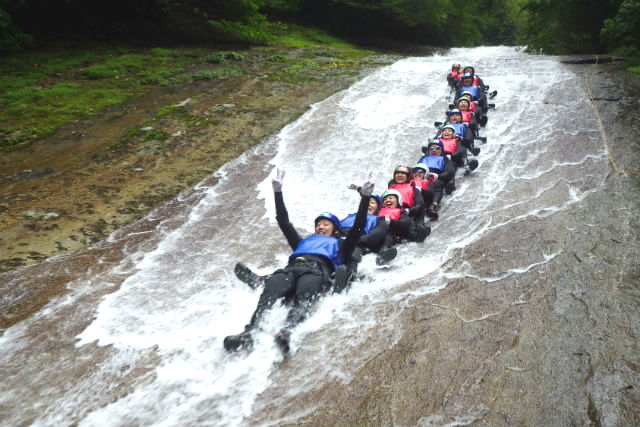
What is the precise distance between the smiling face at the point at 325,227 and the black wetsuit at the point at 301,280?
11.7 inches

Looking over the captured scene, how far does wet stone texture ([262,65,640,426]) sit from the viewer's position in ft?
13.1

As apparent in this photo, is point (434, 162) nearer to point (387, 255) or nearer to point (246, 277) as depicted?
point (387, 255)

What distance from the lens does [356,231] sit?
20.2ft

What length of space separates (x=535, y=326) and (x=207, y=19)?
23841 mm

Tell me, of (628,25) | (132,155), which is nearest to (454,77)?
(628,25)

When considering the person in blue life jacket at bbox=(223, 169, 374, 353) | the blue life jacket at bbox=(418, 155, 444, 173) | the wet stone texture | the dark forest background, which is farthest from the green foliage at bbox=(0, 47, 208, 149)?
the wet stone texture

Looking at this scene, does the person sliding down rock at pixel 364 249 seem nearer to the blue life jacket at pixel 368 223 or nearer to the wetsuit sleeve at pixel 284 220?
the blue life jacket at pixel 368 223

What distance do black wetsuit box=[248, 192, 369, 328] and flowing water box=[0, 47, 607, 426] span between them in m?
0.18

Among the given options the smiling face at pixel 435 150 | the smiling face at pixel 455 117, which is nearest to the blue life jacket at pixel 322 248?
the smiling face at pixel 435 150

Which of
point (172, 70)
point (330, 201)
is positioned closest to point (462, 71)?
point (330, 201)

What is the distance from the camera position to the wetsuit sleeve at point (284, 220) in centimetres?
643

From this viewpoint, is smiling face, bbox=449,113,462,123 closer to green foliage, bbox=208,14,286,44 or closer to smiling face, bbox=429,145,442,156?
smiling face, bbox=429,145,442,156

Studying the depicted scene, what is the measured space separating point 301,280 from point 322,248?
65cm

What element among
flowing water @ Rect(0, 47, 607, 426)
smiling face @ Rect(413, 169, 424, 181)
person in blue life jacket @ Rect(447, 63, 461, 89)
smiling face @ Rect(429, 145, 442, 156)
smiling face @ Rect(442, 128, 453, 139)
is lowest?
flowing water @ Rect(0, 47, 607, 426)
